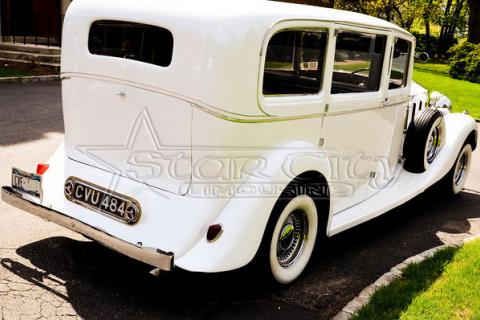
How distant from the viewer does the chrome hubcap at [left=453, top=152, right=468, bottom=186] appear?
6.84 meters

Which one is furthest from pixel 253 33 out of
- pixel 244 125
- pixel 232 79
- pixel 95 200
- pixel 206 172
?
pixel 95 200

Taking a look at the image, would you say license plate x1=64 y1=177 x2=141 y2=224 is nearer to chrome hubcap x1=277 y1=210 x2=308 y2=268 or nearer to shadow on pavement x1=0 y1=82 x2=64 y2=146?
chrome hubcap x1=277 y1=210 x2=308 y2=268

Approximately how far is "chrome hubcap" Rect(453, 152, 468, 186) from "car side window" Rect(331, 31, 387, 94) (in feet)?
7.63

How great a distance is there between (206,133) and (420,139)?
300cm

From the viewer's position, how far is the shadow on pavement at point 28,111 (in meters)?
8.26

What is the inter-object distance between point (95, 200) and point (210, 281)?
1.10m

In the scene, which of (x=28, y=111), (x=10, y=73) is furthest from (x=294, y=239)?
(x=10, y=73)

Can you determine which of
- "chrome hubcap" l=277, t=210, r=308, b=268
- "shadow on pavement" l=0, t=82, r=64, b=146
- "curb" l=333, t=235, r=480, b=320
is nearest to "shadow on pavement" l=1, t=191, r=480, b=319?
"curb" l=333, t=235, r=480, b=320

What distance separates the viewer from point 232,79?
3605 millimetres

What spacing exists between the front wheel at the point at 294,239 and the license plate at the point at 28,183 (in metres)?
1.92

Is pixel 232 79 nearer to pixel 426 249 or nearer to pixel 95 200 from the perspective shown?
pixel 95 200

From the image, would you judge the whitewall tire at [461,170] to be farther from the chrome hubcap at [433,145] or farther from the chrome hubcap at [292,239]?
the chrome hubcap at [292,239]

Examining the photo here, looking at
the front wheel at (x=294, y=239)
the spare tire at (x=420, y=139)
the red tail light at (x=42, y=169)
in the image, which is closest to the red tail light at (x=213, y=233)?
the front wheel at (x=294, y=239)

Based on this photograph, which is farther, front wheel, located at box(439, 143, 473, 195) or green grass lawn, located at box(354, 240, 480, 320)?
front wheel, located at box(439, 143, 473, 195)
